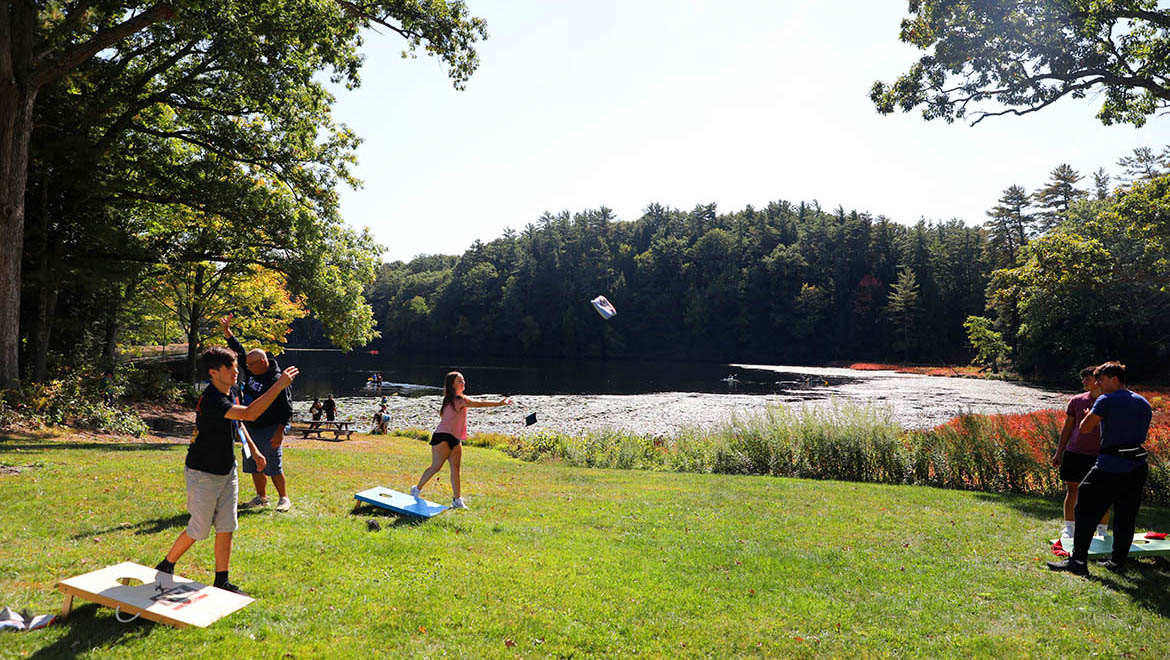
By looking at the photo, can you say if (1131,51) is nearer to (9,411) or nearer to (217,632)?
(217,632)

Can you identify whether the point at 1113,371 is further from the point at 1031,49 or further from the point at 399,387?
the point at 399,387

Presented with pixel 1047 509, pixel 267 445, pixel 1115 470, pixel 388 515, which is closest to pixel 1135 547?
pixel 1115 470

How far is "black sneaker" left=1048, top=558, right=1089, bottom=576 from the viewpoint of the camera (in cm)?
707

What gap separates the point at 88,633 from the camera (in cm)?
455

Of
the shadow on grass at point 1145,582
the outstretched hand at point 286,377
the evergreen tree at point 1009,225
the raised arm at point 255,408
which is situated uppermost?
the evergreen tree at point 1009,225

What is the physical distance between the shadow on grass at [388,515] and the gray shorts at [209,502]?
8.60ft

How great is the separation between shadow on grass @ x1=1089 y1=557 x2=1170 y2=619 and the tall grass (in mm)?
6108

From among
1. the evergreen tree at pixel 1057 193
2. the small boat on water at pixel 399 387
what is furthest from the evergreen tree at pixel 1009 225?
the small boat on water at pixel 399 387

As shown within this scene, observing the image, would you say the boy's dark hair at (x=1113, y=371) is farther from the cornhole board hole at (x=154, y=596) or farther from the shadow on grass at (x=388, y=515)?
the cornhole board hole at (x=154, y=596)

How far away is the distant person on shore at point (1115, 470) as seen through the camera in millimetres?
6867

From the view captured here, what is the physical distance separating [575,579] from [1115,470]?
240 inches

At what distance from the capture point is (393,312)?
136 m

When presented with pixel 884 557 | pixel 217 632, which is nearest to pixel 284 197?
pixel 217 632

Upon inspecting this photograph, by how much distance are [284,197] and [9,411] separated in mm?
9594
